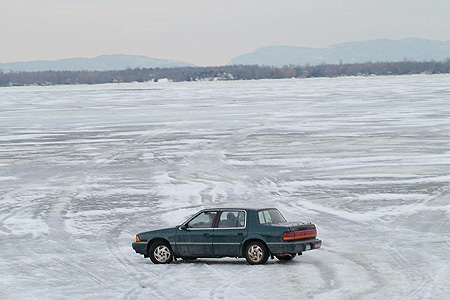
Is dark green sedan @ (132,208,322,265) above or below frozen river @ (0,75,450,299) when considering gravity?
above

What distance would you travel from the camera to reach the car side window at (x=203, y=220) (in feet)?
46.6

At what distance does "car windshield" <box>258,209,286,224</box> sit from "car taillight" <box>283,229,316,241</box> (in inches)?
26.2

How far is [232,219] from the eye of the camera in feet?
46.1

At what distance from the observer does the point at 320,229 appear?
17312mm

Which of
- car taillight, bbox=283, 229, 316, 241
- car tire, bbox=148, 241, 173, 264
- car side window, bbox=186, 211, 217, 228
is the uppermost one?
car side window, bbox=186, 211, 217, 228

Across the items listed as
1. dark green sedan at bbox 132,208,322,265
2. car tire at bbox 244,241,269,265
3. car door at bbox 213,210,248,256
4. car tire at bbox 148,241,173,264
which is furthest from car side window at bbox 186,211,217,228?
car tire at bbox 244,241,269,265

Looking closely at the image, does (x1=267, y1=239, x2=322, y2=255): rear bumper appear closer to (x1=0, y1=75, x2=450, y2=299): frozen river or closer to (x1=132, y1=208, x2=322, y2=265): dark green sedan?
(x1=132, y1=208, x2=322, y2=265): dark green sedan

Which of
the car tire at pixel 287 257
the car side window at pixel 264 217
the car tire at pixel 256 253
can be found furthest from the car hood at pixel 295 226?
the car tire at pixel 287 257

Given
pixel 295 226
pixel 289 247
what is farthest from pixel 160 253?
pixel 295 226

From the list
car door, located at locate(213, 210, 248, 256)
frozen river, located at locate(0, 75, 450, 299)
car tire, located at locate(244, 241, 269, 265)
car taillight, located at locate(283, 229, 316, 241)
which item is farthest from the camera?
car door, located at locate(213, 210, 248, 256)

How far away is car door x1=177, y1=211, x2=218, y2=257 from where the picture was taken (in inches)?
553

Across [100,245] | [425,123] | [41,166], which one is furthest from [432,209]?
[425,123]

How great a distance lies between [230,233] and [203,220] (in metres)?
0.72

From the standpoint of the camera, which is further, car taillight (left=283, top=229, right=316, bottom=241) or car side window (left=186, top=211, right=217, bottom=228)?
car side window (left=186, top=211, right=217, bottom=228)
